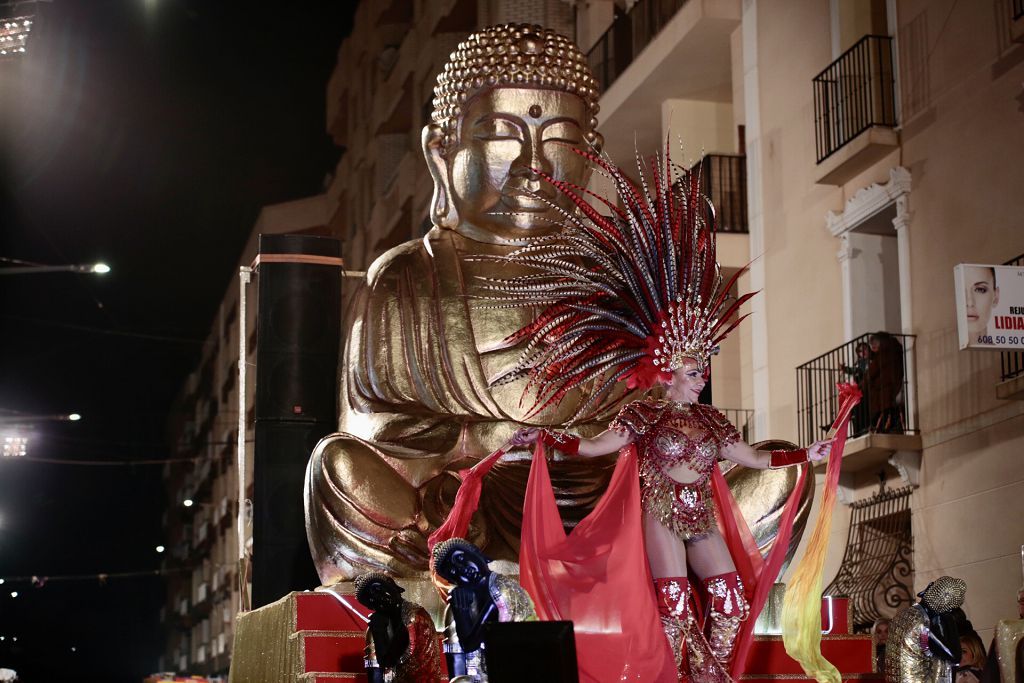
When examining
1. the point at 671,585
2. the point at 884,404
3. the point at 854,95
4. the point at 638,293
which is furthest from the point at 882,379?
the point at 671,585

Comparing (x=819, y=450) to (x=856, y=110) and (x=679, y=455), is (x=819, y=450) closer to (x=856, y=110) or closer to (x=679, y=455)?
(x=679, y=455)

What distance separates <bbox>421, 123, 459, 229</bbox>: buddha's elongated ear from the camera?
396 inches

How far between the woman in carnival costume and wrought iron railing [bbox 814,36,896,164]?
23.7 ft

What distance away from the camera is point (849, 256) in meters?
14.7

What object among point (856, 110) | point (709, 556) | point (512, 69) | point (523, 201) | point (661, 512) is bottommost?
point (709, 556)

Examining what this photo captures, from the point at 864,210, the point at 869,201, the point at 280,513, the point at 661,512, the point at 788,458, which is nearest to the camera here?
the point at 661,512

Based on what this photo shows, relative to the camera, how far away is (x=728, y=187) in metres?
17.7

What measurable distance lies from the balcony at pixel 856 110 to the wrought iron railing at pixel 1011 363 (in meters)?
2.30

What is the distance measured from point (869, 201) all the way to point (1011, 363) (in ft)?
9.13

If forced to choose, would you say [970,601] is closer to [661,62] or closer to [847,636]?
[847,636]

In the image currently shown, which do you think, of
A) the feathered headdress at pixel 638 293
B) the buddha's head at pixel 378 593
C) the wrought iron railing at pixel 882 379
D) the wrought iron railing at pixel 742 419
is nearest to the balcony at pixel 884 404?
the wrought iron railing at pixel 882 379

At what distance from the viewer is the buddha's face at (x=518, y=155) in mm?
9695

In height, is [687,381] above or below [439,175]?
below

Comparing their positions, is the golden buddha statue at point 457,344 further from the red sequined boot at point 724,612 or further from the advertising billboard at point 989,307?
the advertising billboard at point 989,307
